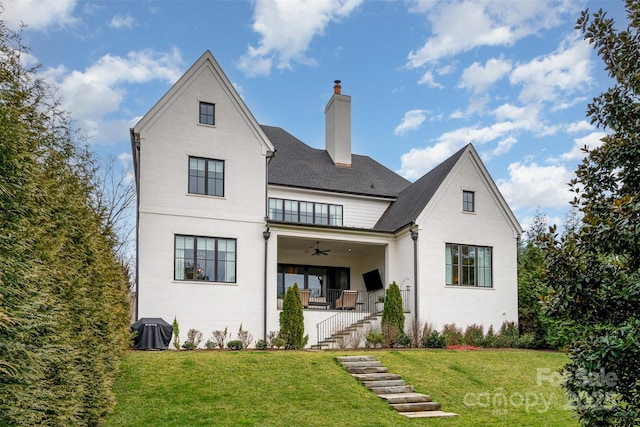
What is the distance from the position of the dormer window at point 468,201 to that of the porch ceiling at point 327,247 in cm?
380

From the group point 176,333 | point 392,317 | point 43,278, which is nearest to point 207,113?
point 176,333

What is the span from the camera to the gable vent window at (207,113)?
1859 centimetres

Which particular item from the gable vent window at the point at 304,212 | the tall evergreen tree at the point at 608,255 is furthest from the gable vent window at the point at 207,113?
the tall evergreen tree at the point at 608,255

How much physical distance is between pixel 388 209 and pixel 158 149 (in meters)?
10.2

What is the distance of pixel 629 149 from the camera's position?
200 inches

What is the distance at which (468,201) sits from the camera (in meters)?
20.7

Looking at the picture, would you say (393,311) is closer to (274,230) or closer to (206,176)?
(274,230)

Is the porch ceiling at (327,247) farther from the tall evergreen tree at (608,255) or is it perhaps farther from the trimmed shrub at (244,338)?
the tall evergreen tree at (608,255)

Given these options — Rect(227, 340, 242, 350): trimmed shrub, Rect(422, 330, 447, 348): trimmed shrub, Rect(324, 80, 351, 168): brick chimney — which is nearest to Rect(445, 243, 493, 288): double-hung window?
Rect(422, 330, 447, 348): trimmed shrub

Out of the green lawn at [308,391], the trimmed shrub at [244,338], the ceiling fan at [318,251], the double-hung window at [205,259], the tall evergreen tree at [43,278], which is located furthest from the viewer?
the ceiling fan at [318,251]

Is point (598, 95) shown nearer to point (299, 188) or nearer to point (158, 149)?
point (158, 149)

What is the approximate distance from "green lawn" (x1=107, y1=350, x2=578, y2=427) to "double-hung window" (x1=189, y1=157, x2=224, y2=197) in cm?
611

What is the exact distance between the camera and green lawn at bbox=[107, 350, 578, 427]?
9.69 meters

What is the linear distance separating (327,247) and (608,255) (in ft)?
56.2
